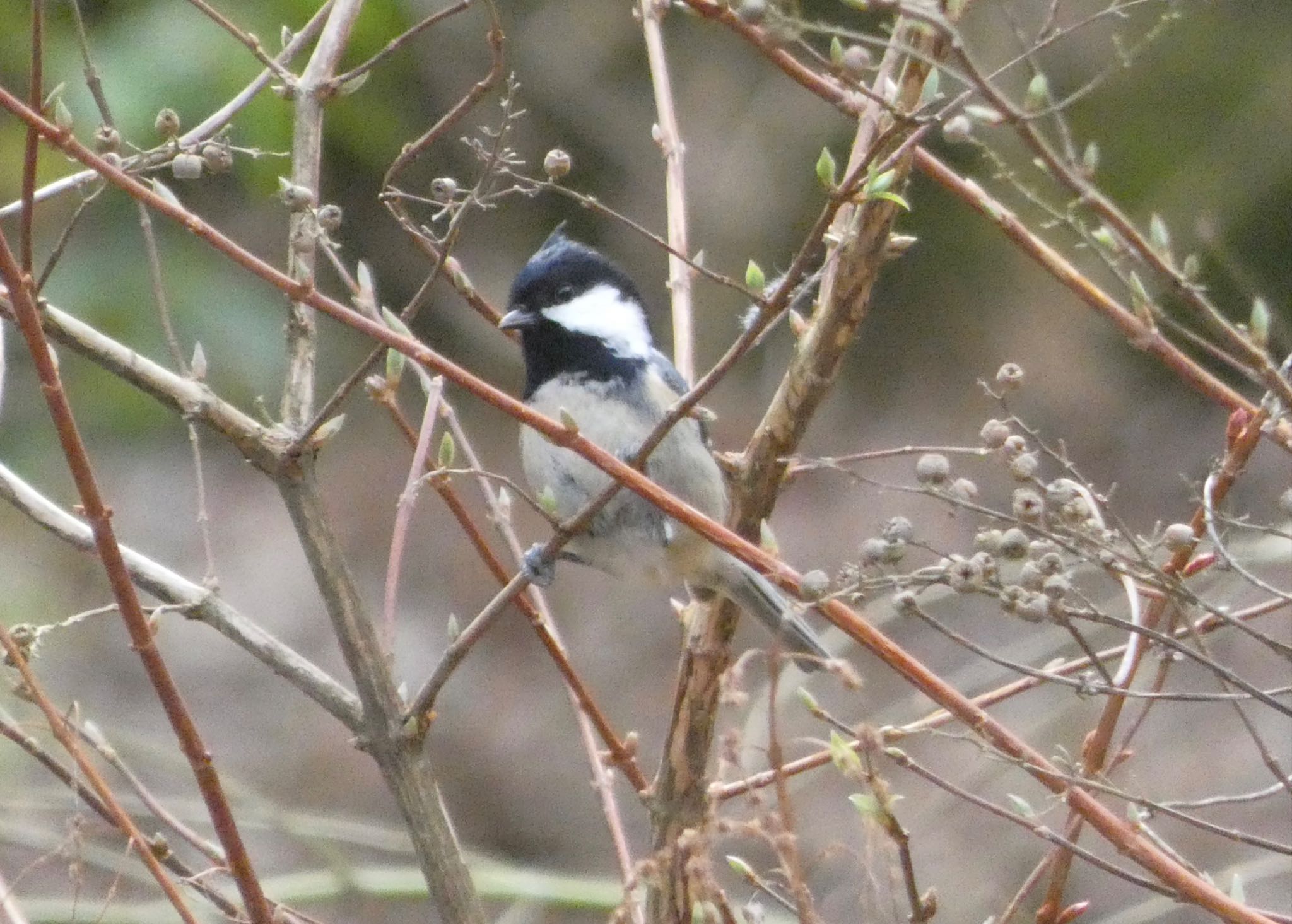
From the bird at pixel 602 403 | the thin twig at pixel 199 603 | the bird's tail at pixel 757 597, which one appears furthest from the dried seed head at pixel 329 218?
the bird at pixel 602 403

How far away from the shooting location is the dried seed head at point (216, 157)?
1.43 metres

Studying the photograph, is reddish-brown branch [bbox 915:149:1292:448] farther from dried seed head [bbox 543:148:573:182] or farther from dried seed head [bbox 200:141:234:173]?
dried seed head [bbox 200:141:234:173]

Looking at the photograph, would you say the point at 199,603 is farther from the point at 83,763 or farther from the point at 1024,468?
the point at 1024,468

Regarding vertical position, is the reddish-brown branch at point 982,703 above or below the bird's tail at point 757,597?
below

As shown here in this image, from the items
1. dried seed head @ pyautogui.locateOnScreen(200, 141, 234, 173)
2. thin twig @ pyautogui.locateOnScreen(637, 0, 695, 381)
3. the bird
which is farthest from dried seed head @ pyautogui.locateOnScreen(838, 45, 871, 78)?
the bird

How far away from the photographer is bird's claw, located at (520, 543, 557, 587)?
1802 mm

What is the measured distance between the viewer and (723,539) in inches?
51.6

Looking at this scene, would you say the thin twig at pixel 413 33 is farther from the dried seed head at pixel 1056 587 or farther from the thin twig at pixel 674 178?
the dried seed head at pixel 1056 587

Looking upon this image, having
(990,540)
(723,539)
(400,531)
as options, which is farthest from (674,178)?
(990,540)

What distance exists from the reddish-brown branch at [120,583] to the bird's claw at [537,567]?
382 millimetres

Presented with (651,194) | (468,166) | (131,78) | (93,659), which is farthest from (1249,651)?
(93,659)

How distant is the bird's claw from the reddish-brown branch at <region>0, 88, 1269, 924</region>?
1.13 ft

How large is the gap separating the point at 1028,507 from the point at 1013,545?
0.03 meters

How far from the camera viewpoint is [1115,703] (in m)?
1.45
